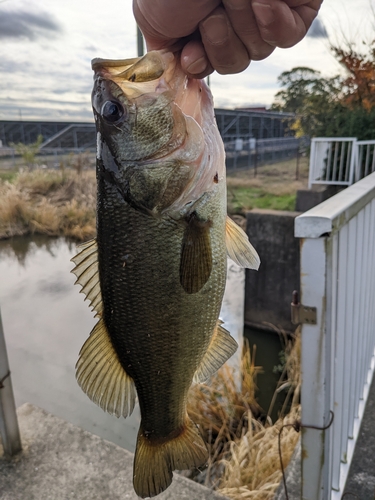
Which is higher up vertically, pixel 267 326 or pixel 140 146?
pixel 140 146

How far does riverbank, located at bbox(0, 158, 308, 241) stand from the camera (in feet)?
42.0

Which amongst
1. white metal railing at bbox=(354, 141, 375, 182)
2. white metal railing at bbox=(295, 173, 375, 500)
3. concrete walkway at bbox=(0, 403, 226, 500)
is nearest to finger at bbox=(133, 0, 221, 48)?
white metal railing at bbox=(295, 173, 375, 500)

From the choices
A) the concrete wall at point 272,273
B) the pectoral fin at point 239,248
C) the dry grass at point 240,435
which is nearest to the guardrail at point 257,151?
the concrete wall at point 272,273

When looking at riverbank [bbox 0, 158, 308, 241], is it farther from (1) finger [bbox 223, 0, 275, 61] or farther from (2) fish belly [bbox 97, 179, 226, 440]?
(1) finger [bbox 223, 0, 275, 61]

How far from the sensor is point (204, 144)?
3.88 feet

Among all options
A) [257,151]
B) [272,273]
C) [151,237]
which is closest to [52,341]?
[272,273]

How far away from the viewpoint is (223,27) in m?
0.97

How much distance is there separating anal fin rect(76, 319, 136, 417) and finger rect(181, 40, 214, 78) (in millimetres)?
726

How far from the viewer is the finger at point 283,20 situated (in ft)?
3.01

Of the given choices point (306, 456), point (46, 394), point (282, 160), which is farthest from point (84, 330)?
point (282, 160)

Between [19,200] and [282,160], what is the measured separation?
12.4 m

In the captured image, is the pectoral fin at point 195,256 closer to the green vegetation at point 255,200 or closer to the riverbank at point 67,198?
the riverbank at point 67,198

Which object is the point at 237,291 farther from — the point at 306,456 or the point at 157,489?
the point at 157,489

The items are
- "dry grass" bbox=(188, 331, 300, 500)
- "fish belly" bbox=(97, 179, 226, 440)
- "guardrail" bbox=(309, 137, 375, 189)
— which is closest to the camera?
"fish belly" bbox=(97, 179, 226, 440)
